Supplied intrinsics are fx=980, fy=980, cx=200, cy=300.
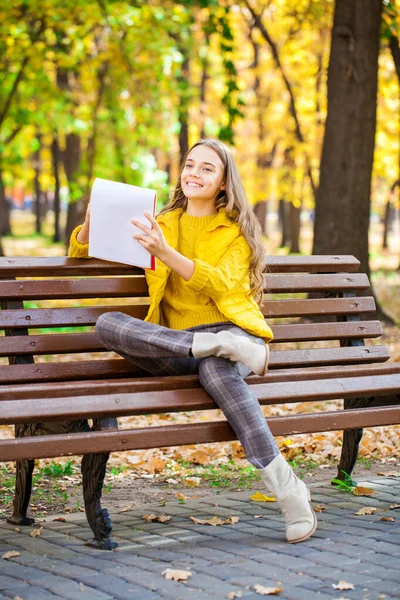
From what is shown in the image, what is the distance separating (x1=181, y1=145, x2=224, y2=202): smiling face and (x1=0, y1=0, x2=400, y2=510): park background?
1630 millimetres

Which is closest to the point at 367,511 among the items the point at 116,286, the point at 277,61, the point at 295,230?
the point at 116,286

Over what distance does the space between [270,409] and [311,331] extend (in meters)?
2.66

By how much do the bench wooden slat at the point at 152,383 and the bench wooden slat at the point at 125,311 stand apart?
0.36 meters

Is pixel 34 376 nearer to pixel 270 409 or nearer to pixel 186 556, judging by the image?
pixel 186 556

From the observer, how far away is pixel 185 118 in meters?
19.6

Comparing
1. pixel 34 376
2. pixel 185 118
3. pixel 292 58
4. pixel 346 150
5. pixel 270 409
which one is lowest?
pixel 270 409

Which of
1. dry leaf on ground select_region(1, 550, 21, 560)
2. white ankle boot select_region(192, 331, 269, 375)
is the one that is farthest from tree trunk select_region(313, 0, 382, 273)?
dry leaf on ground select_region(1, 550, 21, 560)

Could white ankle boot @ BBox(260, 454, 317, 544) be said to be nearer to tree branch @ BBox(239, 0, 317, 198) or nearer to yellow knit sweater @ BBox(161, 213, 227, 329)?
yellow knit sweater @ BBox(161, 213, 227, 329)

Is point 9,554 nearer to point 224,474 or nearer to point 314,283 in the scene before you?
point 224,474

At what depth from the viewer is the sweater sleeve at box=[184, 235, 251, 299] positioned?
405cm

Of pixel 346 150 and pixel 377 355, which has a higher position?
pixel 346 150

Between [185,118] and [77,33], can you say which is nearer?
[77,33]

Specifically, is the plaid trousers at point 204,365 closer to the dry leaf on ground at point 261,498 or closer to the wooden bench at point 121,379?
the wooden bench at point 121,379

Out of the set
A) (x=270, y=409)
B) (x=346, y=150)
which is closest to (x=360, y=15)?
(x=346, y=150)
